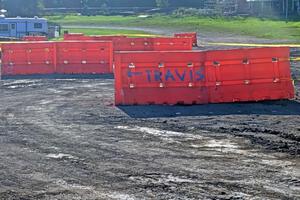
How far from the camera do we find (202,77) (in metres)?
18.2

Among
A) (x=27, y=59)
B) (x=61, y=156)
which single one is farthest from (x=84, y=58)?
(x=61, y=156)

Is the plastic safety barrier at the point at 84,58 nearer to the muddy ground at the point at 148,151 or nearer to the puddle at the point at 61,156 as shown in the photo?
the muddy ground at the point at 148,151

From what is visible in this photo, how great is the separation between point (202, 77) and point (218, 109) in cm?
169

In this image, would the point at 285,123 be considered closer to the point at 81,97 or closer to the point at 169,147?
the point at 169,147

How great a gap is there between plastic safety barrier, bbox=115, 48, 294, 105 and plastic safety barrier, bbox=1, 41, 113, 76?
1050 cm

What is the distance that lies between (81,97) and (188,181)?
10.8 metres

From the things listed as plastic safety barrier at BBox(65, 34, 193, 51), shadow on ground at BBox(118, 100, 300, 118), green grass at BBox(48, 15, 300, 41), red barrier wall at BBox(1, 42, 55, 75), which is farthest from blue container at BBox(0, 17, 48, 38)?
shadow on ground at BBox(118, 100, 300, 118)

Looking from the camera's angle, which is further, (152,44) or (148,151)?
(152,44)

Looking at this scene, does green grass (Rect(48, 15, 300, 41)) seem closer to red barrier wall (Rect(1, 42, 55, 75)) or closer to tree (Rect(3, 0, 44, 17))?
tree (Rect(3, 0, 44, 17))

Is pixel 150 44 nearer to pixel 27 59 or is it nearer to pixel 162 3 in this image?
pixel 27 59

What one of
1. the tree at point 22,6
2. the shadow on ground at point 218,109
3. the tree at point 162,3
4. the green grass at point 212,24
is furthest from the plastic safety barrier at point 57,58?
the tree at point 162,3

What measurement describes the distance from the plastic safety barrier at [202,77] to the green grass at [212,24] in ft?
139

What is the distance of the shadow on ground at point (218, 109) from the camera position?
634 inches

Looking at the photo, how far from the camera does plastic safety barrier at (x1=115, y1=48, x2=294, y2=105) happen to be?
17984mm
